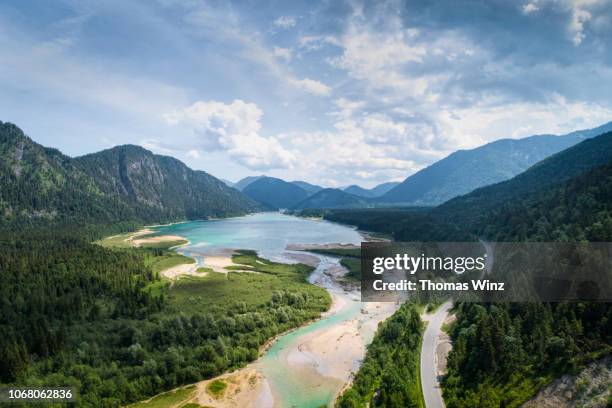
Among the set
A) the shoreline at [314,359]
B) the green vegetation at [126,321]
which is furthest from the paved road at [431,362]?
the green vegetation at [126,321]

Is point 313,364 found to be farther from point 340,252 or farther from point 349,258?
point 340,252

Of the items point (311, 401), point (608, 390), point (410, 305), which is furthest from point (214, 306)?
point (608, 390)

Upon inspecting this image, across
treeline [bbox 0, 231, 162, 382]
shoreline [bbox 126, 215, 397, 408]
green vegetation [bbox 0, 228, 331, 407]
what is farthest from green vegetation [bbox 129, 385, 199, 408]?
treeline [bbox 0, 231, 162, 382]

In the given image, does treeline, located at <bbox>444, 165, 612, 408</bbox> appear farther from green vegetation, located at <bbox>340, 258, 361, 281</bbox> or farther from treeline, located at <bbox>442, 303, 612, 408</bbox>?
green vegetation, located at <bbox>340, 258, 361, 281</bbox>

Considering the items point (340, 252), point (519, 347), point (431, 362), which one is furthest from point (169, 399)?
point (340, 252)

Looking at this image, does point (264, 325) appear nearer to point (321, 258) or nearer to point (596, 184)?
point (321, 258)
